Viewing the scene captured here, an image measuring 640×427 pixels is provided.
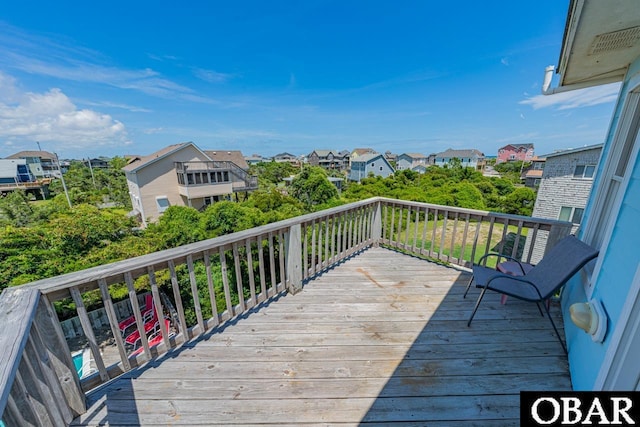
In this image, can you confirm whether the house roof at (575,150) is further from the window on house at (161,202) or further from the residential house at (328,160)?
the residential house at (328,160)

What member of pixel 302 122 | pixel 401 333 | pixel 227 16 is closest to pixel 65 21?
pixel 227 16

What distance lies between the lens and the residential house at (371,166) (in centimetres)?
3588

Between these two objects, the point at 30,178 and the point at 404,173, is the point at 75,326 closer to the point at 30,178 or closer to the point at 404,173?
the point at 404,173

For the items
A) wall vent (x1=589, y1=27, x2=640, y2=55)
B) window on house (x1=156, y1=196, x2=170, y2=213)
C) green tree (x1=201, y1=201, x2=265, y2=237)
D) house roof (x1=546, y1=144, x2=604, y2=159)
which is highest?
wall vent (x1=589, y1=27, x2=640, y2=55)

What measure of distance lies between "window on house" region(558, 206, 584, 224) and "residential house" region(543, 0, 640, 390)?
31.6 ft

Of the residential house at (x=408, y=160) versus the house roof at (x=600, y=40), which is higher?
the house roof at (x=600, y=40)

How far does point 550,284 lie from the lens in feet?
6.77

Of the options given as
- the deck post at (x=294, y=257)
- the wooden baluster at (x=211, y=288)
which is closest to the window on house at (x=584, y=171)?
the deck post at (x=294, y=257)

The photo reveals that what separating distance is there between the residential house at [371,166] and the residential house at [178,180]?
76.8ft

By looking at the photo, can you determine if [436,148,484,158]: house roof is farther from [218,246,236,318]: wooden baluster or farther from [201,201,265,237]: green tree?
[218,246,236,318]: wooden baluster

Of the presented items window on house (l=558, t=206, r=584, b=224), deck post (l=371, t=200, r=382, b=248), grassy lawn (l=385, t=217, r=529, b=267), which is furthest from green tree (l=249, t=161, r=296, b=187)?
deck post (l=371, t=200, r=382, b=248)

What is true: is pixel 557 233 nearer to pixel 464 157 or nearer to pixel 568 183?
pixel 568 183

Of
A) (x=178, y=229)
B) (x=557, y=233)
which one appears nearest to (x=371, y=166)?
(x=178, y=229)

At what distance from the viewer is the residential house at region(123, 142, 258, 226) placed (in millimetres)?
15414
